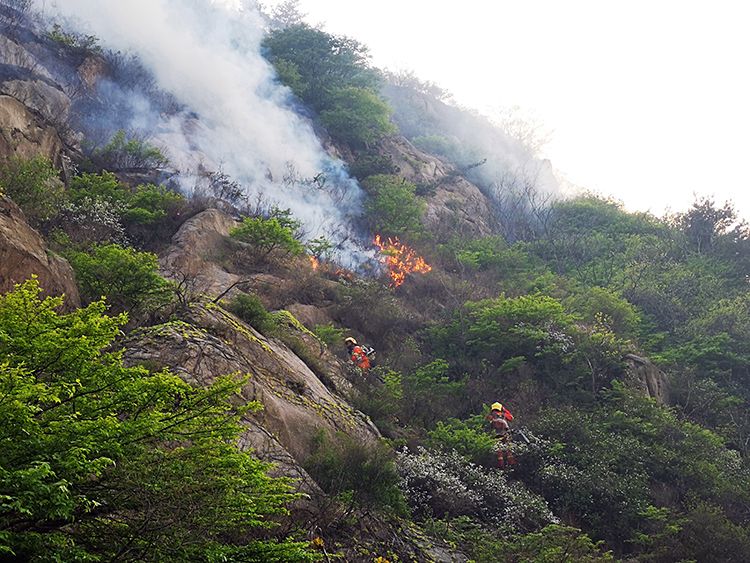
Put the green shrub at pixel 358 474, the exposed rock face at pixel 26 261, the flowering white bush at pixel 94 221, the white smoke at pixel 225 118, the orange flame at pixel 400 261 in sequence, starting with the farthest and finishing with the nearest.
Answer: the white smoke at pixel 225 118
the orange flame at pixel 400 261
the flowering white bush at pixel 94 221
the green shrub at pixel 358 474
the exposed rock face at pixel 26 261

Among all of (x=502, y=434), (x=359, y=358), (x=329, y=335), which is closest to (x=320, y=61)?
(x=329, y=335)

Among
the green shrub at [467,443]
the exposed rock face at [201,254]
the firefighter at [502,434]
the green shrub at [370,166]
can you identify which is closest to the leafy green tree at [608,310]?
the firefighter at [502,434]

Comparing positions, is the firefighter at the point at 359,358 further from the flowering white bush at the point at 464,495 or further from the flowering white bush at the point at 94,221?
the flowering white bush at the point at 94,221

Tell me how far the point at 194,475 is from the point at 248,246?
44.7 ft

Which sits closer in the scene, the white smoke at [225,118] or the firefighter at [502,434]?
the firefighter at [502,434]

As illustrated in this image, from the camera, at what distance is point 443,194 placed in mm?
31984

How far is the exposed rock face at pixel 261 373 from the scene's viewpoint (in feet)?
26.6

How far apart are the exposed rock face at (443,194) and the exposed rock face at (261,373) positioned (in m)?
17.6

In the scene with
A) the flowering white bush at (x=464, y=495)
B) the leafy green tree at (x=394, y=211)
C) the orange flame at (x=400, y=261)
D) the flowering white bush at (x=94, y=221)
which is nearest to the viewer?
the flowering white bush at (x=464, y=495)

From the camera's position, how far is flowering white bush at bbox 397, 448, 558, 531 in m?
9.95

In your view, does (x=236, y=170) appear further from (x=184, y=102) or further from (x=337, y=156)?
(x=337, y=156)

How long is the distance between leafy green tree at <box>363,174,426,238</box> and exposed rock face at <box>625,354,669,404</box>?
1091cm

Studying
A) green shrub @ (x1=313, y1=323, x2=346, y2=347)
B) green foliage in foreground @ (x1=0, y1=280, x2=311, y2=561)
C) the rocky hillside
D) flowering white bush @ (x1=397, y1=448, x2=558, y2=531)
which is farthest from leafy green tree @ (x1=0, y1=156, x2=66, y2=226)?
green foliage in foreground @ (x1=0, y1=280, x2=311, y2=561)

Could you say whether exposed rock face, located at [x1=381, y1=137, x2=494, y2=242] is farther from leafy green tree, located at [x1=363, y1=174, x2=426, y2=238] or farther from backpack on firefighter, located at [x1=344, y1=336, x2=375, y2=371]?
backpack on firefighter, located at [x1=344, y1=336, x2=375, y2=371]
